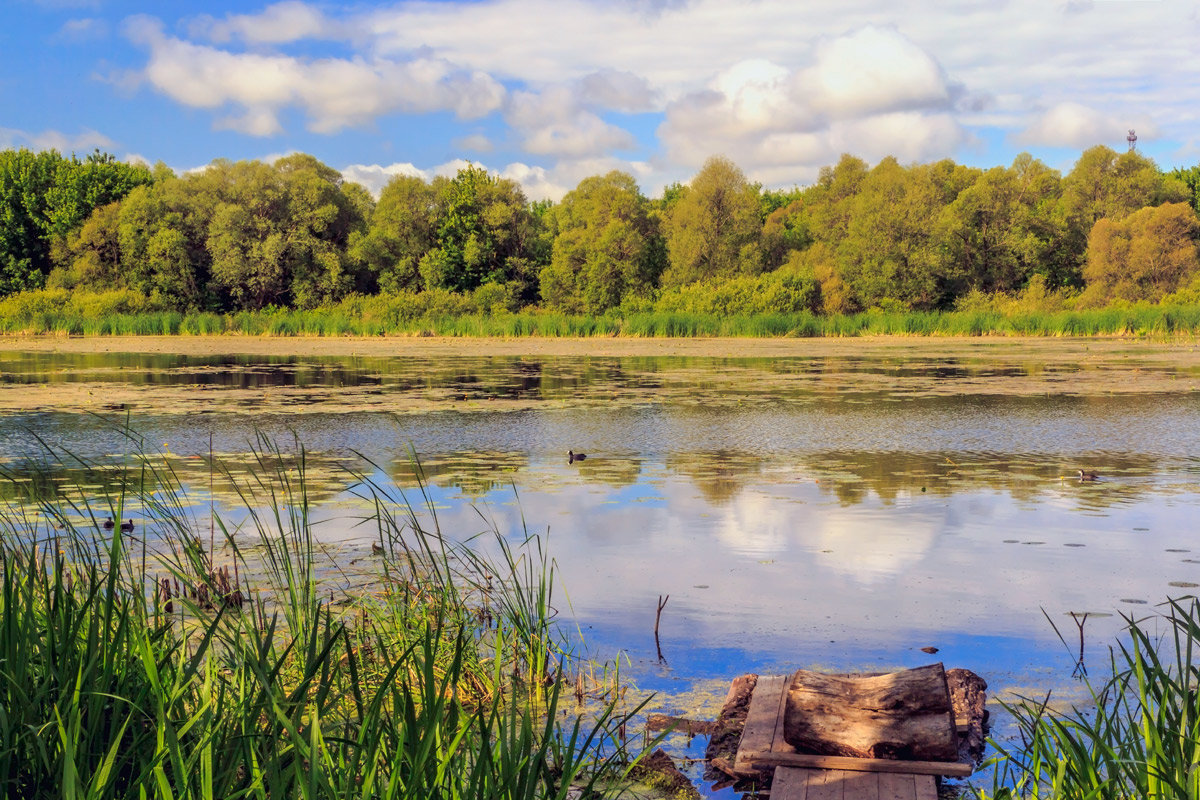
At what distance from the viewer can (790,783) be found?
3.06 metres

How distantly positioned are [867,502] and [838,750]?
13.2 ft

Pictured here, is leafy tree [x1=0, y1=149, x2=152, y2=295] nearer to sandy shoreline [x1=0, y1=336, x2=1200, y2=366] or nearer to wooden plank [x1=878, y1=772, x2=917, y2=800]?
sandy shoreline [x1=0, y1=336, x2=1200, y2=366]

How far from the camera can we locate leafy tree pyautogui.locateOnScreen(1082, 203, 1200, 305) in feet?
134

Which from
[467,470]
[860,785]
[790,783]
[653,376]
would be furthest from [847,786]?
[653,376]

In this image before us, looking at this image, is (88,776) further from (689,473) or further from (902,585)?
(689,473)

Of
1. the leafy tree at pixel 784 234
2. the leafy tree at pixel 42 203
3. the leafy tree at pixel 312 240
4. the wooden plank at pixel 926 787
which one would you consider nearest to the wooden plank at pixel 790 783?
the wooden plank at pixel 926 787

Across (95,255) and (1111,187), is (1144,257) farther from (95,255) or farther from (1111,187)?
(95,255)

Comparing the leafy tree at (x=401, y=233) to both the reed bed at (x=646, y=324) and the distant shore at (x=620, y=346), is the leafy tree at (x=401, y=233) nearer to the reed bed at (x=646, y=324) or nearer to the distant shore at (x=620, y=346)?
the reed bed at (x=646, y=324)

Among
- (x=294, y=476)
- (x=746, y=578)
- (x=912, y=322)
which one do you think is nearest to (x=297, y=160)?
(x=912, y=322)

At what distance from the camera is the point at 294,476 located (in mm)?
7598

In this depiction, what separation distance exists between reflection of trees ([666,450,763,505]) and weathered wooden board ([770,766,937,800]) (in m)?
4.06

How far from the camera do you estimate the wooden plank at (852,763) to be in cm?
311

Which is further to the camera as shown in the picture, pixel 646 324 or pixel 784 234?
pixel 784 234

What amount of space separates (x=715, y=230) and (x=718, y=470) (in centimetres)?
3649
